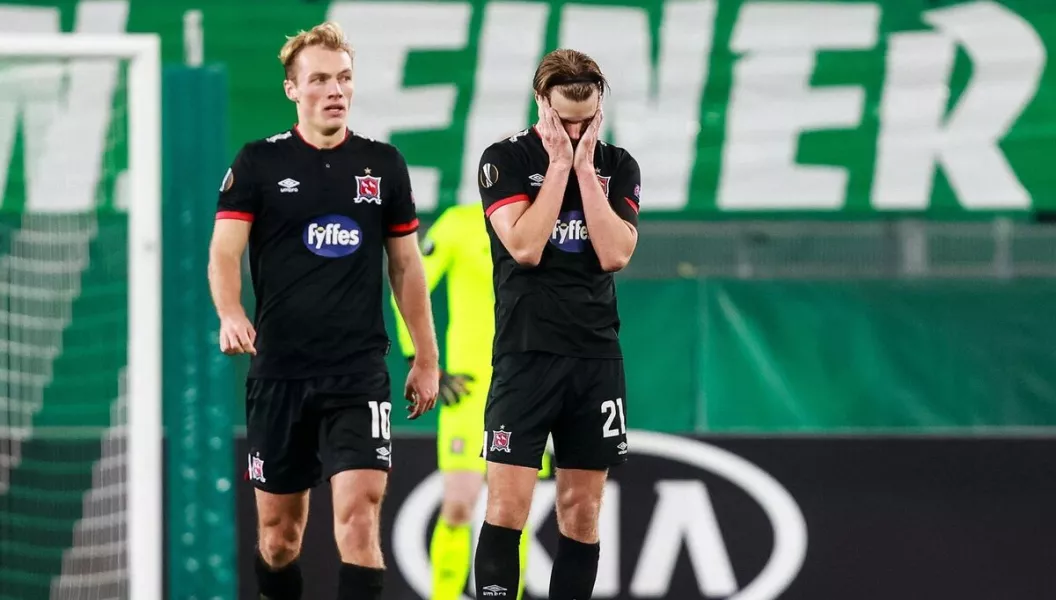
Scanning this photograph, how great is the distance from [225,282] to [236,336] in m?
0.25

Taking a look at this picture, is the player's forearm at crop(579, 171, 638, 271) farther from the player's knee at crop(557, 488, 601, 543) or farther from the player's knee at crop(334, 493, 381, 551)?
the player's knee at crop(334, 493, 381, 551)

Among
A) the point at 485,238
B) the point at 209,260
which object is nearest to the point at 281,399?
the point at 209,260

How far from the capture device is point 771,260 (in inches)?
272

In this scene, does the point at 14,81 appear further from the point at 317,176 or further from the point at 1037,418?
the point at 1037,418

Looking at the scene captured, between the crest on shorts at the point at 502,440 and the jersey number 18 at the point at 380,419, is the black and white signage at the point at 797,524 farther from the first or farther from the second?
the crest on shorts at the point at 502,440

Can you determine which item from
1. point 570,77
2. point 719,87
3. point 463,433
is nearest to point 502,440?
point 570,77

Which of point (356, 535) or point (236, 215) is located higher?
point (236, 215)

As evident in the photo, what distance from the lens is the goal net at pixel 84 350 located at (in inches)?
191

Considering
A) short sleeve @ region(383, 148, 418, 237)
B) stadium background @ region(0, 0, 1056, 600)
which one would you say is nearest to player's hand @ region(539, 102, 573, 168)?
short sleeve @ region(383, 148, 418, 237)

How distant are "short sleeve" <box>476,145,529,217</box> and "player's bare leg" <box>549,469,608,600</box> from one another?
0.77 m

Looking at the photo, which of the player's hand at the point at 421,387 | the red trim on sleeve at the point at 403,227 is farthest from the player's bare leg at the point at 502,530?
the red trim on sleeve at the point at 403,227

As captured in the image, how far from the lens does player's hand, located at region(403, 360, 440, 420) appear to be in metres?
4.95

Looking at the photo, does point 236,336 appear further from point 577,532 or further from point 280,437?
point 577,532

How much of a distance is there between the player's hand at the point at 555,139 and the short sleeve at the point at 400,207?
1.76ft
